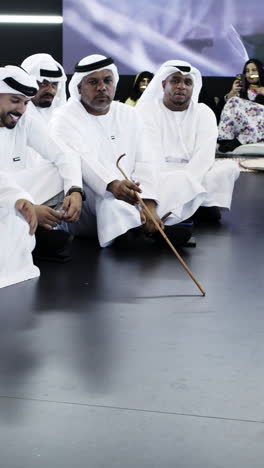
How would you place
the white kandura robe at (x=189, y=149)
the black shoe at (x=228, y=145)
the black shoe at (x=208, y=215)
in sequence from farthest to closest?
the black shoe at (x=228, y=145) → the black shoe at (x=208, y=215) → the white kandura robe at (x=189, y=149)

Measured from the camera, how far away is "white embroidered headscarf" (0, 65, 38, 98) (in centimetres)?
408

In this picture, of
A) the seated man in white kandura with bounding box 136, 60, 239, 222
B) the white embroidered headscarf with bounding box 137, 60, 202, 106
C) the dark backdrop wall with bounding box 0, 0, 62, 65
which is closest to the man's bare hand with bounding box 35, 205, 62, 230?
the seated man in white kandura with bounding box 136, 60, 239, 222

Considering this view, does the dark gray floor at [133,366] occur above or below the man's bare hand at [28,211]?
below

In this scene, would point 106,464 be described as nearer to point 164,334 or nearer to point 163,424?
point 163,424

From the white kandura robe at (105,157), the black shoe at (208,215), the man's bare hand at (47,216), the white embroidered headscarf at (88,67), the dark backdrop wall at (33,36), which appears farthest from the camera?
the dark backdrop wall at (33,36)

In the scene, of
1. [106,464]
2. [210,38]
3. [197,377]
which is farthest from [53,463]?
[210,38]

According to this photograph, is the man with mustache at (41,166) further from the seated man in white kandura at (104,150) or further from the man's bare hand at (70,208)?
the seated man in white kandura at (104,150)

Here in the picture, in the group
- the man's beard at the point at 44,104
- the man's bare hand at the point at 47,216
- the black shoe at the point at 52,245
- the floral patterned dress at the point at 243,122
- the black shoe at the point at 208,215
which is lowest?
the floral patterned dress at the point at 243,122

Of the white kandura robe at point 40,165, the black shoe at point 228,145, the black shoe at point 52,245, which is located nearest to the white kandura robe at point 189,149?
the white kandura robe at point 40,165

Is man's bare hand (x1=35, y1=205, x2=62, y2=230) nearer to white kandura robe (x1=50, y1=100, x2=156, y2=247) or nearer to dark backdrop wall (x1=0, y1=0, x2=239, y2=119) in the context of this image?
white kandura robe (x1=50, y1=100, x2=156, y2=247)

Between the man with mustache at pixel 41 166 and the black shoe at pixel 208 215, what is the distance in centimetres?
118

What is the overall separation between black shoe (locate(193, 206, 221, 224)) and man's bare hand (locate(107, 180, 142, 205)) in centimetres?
104

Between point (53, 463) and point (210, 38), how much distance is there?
10.5 m

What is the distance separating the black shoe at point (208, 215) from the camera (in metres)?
5.22
